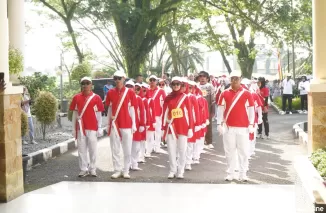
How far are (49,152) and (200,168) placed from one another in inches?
157

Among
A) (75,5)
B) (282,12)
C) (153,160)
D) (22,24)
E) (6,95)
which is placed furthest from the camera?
(75,5)

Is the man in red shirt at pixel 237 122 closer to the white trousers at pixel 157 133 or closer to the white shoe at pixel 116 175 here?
the white shoe at pixel 116 175

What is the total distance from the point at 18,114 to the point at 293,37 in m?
13.0

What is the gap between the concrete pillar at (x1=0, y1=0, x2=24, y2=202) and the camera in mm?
8453

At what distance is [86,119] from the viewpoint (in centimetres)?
1101

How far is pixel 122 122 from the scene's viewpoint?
1082 centimetres

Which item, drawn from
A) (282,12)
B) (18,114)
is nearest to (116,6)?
(282,12)

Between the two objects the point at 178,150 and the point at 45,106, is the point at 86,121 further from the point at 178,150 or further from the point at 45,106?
the point at 45,106

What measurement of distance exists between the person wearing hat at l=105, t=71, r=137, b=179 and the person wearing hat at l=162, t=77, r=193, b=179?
0.70m

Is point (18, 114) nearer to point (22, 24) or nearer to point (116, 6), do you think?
point (22, 24)

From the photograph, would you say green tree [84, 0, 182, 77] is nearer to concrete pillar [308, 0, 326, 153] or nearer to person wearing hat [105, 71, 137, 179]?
person wearing hat [105, 71, 137, 179]

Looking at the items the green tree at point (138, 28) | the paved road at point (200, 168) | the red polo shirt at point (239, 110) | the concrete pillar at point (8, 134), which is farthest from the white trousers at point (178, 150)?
the green tree at point (138, 28)

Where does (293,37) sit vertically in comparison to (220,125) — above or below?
above

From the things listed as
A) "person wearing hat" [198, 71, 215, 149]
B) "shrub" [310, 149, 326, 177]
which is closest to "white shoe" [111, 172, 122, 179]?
"person wearing hat" [198, 71, 215, 149]
